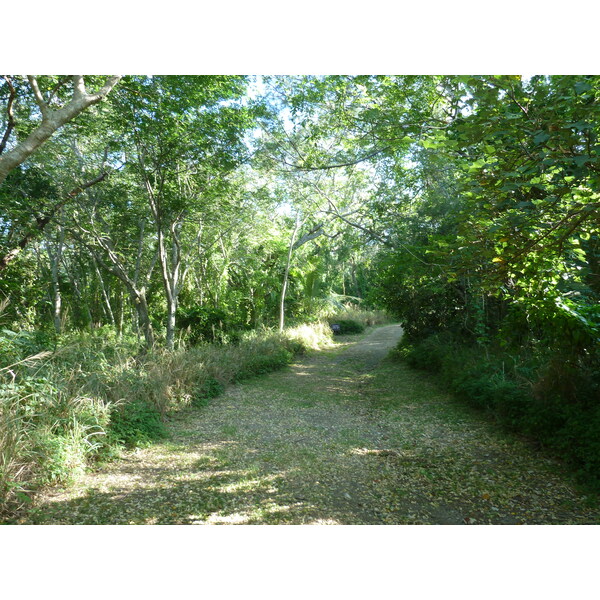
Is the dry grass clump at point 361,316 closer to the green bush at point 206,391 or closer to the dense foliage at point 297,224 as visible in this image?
the dense foliage at point 297,224

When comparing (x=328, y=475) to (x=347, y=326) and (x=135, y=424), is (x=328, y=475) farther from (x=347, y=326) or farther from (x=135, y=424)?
(x=347, y=326)

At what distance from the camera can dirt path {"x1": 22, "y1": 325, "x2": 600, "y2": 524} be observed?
2.51m

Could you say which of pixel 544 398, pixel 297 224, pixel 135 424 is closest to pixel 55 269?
pixel 297 224

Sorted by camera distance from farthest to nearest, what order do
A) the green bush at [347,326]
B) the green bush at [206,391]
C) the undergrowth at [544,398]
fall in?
the green bush at [347,326] → the green bush at [206,391] → the undergrowth at [544,398]

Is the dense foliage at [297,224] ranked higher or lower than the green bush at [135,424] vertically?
higher

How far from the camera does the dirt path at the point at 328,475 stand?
2.51 metres

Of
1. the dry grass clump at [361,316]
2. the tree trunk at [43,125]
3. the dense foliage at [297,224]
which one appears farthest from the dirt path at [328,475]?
the dry grass clump at [361,316]

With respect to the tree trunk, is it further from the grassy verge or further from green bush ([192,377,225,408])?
green bush ([192,377,225,408])

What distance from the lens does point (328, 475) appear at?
312cm

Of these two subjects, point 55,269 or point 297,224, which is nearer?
point 55,269

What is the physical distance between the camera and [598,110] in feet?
5.83

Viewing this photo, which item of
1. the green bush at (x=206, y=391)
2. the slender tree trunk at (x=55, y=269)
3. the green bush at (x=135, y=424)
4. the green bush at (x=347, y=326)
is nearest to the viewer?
the green bush at (x=135, y=424)

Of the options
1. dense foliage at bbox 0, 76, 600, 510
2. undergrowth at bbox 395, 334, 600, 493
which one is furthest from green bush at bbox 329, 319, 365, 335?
undergrowth at bbox 395, 334, 600, 493
